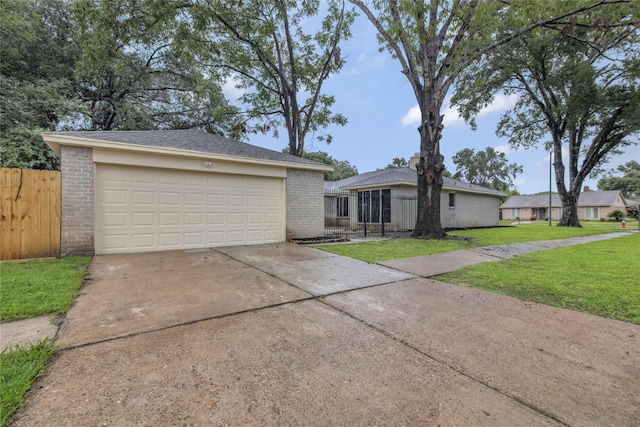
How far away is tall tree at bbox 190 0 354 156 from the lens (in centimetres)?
1209

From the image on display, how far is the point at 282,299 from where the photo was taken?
351 cm

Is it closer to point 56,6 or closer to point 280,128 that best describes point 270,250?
point 280,128

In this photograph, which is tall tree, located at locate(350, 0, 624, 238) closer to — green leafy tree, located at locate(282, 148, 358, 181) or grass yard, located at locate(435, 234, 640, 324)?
grass yard, located at locate(435, 234, 640, 324)

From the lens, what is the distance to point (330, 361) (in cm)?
213

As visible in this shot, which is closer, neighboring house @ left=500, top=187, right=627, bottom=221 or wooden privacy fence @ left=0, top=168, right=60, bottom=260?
wooden privacy fence @ left=0, top=168, right=60, bottom=260

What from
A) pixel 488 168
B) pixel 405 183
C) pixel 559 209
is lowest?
pixel 559 209

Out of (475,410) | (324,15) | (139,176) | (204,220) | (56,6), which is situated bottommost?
(475,410)

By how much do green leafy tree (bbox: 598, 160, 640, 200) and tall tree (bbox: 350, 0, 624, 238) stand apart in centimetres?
5198

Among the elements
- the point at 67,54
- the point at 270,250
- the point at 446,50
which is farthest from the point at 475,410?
the point at 67,54

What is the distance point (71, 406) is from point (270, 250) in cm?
566

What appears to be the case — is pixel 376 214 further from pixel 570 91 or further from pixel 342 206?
pixel 570 91

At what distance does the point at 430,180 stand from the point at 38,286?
418 inches

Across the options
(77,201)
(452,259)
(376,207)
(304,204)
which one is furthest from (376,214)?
(77,201)

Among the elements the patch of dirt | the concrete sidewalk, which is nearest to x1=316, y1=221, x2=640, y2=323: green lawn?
the concrete sidewalk
